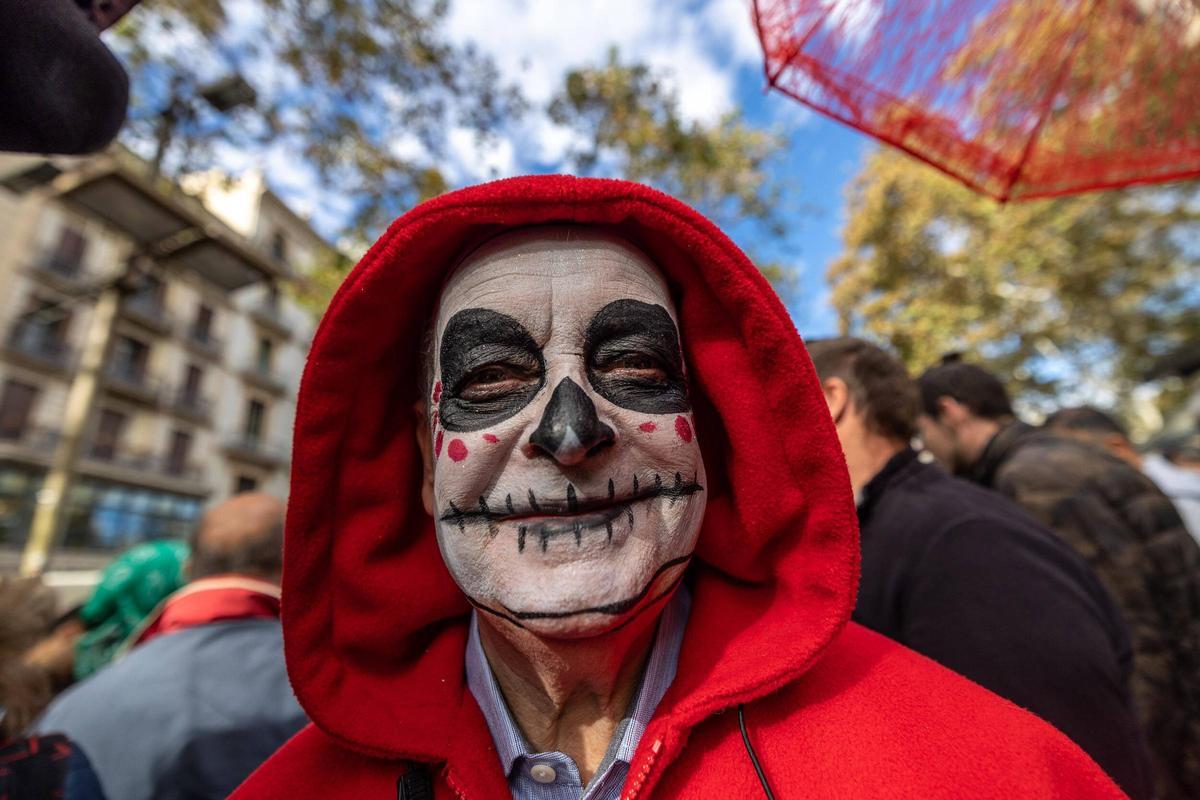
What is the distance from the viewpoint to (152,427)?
2555cm

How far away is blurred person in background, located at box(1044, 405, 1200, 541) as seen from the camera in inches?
149

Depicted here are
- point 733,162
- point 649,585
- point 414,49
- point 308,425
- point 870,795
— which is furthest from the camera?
point 733,162

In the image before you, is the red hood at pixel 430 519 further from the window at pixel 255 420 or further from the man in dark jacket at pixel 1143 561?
the window at pixel 255 420

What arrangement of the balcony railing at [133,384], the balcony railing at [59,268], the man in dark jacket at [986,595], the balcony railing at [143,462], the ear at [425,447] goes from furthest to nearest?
the balcony railing at [133,384]
the balcony railing at [143,462]
the balcony railing at [59,268]
the man in dark jacket at [986,595]
the ear at [425,447]

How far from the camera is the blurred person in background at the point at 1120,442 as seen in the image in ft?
12.4

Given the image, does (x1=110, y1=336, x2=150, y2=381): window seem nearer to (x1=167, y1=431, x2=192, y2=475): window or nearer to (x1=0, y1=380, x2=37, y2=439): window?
(x1=167, y1=431, x2=192, y2=475): window

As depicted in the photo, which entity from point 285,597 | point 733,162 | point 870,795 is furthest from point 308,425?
point 733,162

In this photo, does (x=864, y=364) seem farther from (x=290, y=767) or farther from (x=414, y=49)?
(x=414, y=49)

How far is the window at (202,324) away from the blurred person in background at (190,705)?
29188 millimetres

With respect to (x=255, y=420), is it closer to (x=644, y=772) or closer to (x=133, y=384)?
(x=133, y=384)

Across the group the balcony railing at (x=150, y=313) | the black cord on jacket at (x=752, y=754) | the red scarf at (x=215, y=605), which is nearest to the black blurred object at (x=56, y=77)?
the black cord on jacket at (x=752, y=754)

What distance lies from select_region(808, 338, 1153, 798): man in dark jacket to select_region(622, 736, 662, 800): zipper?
925 mm

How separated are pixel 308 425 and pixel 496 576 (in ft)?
1.82

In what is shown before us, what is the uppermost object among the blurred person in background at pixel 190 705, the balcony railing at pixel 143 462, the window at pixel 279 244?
the window at pixel 279 244
